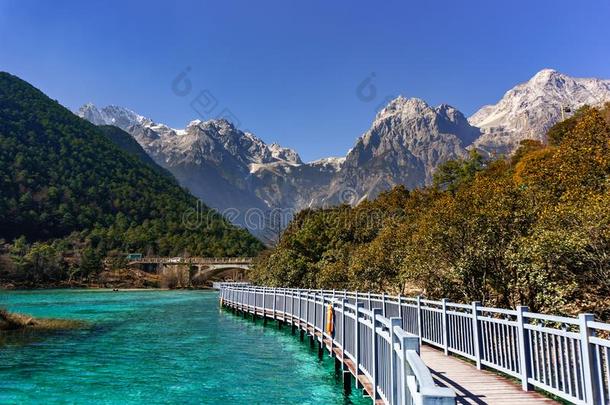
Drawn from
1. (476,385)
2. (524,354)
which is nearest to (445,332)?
(476,385)

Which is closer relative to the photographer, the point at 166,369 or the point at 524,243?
the point at 524,243

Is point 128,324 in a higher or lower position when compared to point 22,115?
lower

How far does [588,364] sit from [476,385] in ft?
9.20

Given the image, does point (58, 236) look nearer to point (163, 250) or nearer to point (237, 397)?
point (163, 250)

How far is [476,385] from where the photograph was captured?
873cm

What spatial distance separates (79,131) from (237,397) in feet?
578

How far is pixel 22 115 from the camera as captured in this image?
155m

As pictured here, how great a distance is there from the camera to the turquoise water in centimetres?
1240

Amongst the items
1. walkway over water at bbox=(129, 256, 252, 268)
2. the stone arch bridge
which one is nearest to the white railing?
the stone arch bridge

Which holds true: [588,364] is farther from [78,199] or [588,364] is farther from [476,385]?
[78,199]

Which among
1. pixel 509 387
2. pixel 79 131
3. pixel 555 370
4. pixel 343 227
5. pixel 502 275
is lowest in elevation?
pixel 509 387

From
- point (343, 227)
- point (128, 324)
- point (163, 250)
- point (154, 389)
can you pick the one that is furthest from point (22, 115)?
point (154, 389)

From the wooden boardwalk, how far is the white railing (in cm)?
110

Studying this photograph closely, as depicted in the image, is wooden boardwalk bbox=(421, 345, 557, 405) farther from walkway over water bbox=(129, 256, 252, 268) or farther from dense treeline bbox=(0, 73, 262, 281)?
walkway over water bbox=(129, 256, 252, 268)
